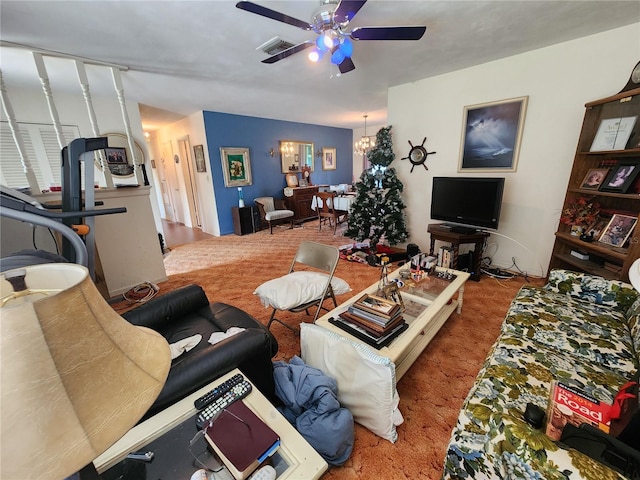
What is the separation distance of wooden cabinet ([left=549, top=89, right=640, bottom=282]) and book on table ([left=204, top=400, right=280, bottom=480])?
2.71 m

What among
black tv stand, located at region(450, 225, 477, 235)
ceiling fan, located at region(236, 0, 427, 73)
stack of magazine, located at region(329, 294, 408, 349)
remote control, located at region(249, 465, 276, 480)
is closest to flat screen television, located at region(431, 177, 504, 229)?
black tv stand, located at region(450, 225, 477, 235)

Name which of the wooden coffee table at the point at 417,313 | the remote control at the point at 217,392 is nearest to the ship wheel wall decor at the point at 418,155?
the wooden coffee table at the point at 417,313

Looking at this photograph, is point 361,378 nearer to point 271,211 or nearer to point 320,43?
point 320,43

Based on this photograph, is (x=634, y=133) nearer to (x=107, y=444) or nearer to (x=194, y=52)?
(x=107, y=444)

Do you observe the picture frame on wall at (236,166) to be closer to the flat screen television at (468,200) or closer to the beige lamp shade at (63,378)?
the flat screen television at (468,200)

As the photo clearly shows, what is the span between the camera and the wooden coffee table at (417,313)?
1470mm

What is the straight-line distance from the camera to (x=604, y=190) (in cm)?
218

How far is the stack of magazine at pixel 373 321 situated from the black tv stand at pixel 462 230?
→ 79.1 inches

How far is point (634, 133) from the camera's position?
2074 mm

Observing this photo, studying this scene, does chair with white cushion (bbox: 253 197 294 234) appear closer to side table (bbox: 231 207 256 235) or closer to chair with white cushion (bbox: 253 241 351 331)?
side table (bbox: 231 207 256 235)

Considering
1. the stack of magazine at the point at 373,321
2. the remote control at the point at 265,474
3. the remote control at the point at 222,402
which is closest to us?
the remote control at the point at 265,474

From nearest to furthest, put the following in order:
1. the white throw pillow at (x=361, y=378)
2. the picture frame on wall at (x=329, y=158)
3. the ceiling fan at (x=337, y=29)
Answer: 1. the white throw pillow at (x=361, y=378)
2. the ceiling fan at (x=337, y=29)
3. the picture frame on wall at (x=329, y=158)

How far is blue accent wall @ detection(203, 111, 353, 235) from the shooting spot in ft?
16.5

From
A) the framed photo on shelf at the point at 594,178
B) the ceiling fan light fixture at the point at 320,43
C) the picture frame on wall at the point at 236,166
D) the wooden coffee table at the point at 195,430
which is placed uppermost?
the ceiling fan light fixture at the point at 320,43
